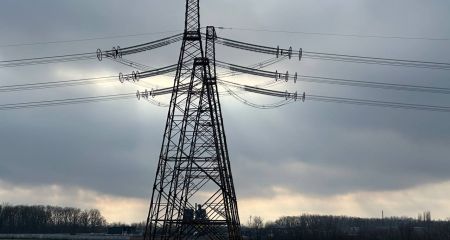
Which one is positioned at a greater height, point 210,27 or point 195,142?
point 210,27

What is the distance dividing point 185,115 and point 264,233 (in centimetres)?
14400

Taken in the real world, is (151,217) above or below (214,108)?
below

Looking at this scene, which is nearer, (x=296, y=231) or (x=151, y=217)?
(x=151, y=217)

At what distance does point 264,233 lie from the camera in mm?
187750

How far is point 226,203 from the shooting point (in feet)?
156

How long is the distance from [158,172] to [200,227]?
5019 mm

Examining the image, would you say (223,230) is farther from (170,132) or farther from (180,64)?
(180,64)

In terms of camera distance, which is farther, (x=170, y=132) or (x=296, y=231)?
(x=296, y=231)

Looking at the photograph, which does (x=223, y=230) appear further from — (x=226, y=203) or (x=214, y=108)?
(x=214, y=108)

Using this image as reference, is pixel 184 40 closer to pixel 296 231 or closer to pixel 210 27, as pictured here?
pixel 210 27

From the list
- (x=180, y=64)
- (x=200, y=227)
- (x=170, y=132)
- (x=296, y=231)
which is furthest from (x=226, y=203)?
(x=296, y=231)

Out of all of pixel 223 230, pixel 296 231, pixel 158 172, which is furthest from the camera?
pixel 296 231

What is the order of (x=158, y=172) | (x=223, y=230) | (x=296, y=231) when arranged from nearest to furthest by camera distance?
(x=158, y=172) < (x=223, y=230) < (x=296, y=231)

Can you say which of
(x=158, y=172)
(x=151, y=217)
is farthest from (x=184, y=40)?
(x=151, y=217)
